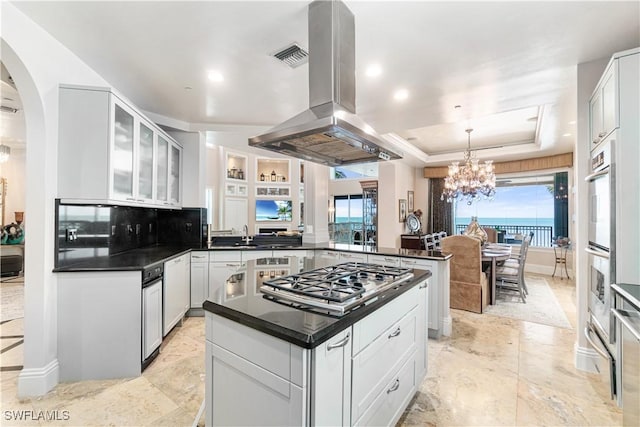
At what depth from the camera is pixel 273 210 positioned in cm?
882

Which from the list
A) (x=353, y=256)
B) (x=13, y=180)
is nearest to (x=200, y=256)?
(x=353, y=256)

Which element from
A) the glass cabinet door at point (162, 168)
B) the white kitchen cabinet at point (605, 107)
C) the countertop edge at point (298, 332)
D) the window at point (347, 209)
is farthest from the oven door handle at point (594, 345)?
the window at point (347, 209)

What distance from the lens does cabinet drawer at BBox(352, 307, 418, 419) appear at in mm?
1289

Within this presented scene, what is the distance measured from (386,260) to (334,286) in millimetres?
1938

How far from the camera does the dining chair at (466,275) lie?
3717 mm

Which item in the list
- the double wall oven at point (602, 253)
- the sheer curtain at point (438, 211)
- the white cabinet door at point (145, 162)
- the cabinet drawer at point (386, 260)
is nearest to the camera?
the double wall oven at point (602, 253)

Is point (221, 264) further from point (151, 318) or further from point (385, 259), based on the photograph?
point (385, 259)

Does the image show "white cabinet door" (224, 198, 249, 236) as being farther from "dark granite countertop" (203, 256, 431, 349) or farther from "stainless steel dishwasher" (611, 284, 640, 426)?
"stainless steel dishwasher" (611, 284, 640, 426)

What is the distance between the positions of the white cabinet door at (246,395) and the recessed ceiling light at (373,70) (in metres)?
2.45

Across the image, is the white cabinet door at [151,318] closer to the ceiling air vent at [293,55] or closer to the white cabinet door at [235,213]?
the ceiling air vent at [293,55]

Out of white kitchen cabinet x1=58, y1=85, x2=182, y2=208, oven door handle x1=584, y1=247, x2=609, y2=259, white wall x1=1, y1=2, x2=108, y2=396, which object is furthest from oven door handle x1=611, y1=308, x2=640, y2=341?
white wall x1=1, y1=2, x2=108, y2=396

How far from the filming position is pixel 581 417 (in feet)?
6.11

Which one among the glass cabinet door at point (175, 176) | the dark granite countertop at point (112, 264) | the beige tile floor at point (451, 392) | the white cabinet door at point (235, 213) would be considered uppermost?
the glass cabinet door at point (175, 176)

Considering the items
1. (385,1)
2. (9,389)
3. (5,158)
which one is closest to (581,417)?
(385,1)
